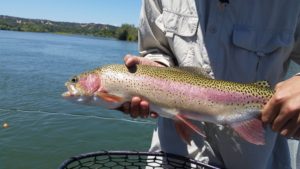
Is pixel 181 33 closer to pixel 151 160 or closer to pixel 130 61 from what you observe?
pixel 130 61

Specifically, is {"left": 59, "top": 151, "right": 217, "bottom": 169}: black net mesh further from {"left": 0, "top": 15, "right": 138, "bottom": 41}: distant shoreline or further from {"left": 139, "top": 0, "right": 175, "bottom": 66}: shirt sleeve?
{"left": 0, "top": 15, "right": 138, "bottom": 41}: distant shoreline

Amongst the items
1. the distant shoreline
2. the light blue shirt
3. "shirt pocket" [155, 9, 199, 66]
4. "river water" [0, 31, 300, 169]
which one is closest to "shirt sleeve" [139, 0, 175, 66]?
"shirt pocket" [155, 9, 199, 66]

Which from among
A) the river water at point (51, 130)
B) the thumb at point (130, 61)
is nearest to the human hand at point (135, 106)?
the thumb at point (130, 61)

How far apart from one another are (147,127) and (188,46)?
11.1 m

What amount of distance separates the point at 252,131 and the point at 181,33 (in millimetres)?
820

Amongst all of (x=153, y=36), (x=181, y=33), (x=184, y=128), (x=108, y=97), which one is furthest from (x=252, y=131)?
(x=153, y=36)

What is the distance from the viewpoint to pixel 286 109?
2.22 m

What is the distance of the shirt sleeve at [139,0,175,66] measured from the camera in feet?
10.3

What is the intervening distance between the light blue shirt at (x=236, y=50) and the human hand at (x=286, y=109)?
0.36 meters

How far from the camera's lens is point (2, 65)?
80.8 ft

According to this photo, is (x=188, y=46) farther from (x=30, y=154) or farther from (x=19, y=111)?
(x=19, y=111)

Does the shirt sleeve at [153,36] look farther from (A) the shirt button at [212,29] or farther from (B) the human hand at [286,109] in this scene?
(B) the human hand at [286,109]

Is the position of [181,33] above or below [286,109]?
above

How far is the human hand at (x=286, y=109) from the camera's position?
2201 millimetres
